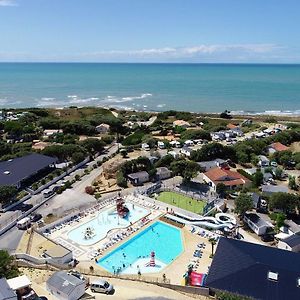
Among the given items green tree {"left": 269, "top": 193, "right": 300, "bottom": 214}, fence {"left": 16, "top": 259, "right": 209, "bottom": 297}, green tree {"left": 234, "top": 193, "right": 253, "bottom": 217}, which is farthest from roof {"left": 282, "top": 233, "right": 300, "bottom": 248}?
fence {"left": 16, "top": 259, "right": 209, "bottom": 297}

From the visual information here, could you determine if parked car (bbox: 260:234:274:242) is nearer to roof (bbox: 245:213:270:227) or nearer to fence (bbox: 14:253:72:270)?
roof (bbox: 245:213:270:227)

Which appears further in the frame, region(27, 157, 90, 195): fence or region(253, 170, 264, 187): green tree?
region(253, 170, 264, 187): green tree

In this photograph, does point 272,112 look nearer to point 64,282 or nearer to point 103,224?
point 103,224

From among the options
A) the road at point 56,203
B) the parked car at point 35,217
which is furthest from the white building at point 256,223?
the parked car at point 35,217

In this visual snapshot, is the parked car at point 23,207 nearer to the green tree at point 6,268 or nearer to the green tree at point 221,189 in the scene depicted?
the green tree at point 6,268

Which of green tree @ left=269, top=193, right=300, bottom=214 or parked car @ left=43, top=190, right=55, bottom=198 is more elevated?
green tree @ left=269, top=193, right=300, bottom=214
